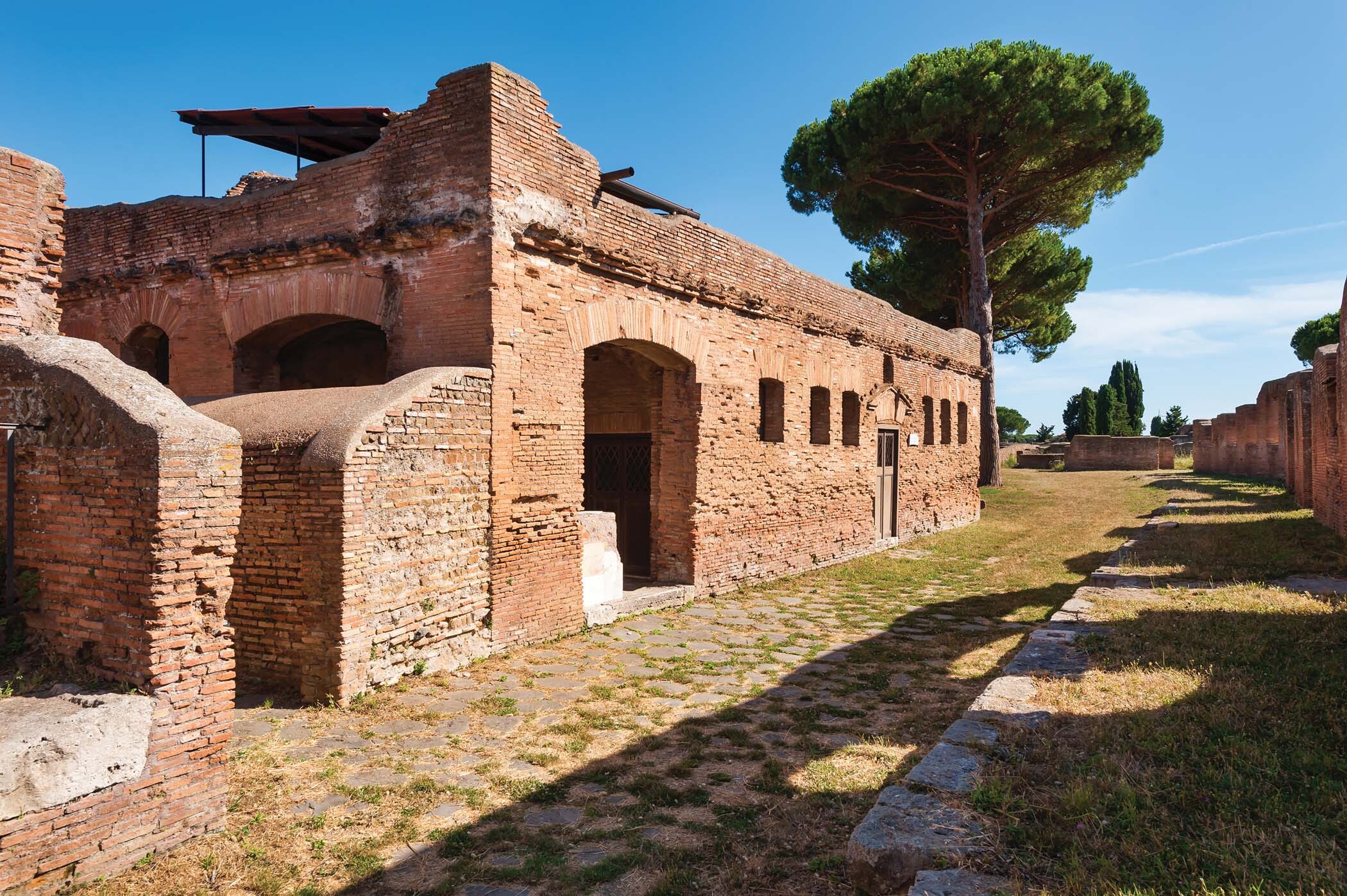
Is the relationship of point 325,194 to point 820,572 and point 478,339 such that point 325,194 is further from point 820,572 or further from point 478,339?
point 820,572

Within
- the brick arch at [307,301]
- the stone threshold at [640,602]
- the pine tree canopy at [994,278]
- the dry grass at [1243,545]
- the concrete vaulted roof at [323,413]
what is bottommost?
the stone threshold at [640,602]

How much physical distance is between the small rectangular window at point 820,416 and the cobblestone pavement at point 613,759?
17.7 feet

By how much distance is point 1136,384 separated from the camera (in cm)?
5319

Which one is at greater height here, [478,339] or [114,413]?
[478,339]

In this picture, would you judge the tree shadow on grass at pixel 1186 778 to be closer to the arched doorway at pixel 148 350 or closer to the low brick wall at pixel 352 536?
the low brick wall at pixel 352 536

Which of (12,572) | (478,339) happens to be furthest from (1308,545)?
(12,572)

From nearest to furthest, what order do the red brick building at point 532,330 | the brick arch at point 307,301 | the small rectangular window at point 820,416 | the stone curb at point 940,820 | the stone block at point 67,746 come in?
the stone curb at point 940,820 → the stone block at point 67,746 → the red brick building at point 532,330 → the brick arch at point 307,301 → the small rectangular window at point 820,416

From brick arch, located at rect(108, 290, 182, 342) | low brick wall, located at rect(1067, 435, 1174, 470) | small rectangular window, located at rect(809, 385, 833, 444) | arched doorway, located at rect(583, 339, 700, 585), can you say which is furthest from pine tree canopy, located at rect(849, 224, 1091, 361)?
brick arch, located at rect(108, 290, 182, 342)

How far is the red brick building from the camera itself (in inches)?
283

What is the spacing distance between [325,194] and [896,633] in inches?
290

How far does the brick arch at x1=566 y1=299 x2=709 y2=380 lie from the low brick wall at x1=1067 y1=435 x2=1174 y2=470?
3095cm

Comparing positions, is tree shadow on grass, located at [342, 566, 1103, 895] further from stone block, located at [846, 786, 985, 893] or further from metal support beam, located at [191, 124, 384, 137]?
metal support beam, located at [191, 124, 384, 137]

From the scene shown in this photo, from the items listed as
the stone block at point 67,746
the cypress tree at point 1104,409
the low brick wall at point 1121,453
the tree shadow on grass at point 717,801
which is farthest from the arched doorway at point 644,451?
the cypress tree at point 1104,409

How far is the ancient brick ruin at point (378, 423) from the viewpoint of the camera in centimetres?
373
